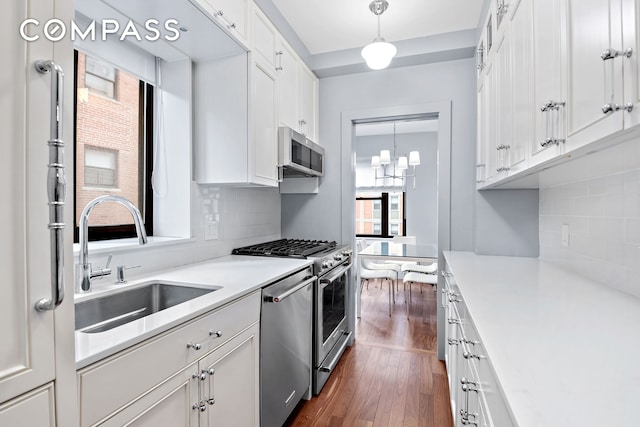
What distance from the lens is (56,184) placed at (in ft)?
2.07

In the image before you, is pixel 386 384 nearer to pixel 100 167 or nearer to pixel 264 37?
pixel 100 167

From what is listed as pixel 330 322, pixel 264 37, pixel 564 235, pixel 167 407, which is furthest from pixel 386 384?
pixel 264 37

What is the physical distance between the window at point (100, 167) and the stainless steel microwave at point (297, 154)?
1.00 meters

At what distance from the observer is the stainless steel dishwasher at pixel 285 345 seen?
5.15ft

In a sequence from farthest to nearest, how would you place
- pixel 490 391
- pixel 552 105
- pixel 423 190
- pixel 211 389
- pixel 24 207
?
pixel 423 190 < pixel 211 389 < pixel 552 105 < pixel 490 391 < pixel 24 207

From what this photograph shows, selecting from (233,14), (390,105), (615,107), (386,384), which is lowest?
(386,384)

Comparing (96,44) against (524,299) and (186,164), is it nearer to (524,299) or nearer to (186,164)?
(186,164)

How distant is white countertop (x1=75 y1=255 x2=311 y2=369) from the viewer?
2.73ft

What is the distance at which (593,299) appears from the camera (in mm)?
1229

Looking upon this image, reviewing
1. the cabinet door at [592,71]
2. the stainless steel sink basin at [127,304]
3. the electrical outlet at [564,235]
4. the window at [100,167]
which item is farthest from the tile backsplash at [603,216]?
the window at [100,167]

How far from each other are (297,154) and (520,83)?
1.46 m

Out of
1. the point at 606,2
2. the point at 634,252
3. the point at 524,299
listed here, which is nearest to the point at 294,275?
the point at 524,299

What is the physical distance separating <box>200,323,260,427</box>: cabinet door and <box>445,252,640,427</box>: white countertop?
90 cm

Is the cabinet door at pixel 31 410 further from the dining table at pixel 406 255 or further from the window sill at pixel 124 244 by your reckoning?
the dining table at pixel 406 255
